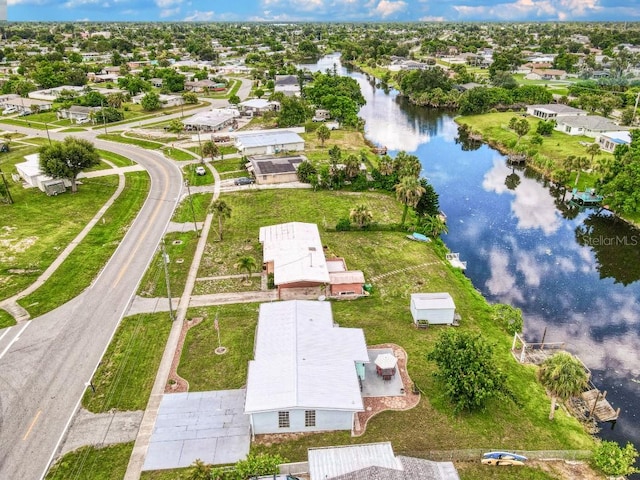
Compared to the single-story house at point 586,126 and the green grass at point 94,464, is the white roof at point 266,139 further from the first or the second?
the green grass at point 94,464

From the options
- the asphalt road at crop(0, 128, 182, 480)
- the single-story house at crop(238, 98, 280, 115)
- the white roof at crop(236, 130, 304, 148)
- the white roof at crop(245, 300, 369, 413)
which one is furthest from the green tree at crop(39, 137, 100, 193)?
the single-story house at crop(238, 98, 280, 115)

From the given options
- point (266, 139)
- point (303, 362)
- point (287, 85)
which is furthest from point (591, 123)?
point (303, 362)

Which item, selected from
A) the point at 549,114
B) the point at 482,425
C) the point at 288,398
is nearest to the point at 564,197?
the point at 549,114

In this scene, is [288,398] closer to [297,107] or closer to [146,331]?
[146,331]

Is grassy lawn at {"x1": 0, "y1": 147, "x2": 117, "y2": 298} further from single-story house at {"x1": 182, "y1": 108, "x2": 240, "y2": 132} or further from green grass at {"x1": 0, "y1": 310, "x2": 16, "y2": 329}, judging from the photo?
single-story house at {"x1": 182, "y1": 108, "x2": 240, "y2": 132}

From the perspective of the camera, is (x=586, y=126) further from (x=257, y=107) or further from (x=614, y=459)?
(x=614, y=459)
